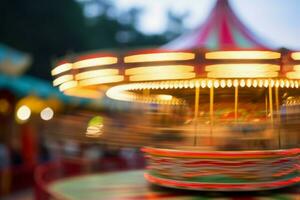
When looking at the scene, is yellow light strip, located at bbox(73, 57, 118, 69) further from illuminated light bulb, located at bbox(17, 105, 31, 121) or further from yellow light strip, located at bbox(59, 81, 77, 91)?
illuminated light bulb, located at bbox(17, 105, 31, 121)

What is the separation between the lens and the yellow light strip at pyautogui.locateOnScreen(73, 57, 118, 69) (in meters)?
6.26

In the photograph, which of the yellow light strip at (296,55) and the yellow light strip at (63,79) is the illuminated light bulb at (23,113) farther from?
the yellow light strip at (296,55)

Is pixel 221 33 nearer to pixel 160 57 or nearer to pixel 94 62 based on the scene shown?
pixel 160 57

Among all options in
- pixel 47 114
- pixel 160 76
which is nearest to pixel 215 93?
pixel 160 76

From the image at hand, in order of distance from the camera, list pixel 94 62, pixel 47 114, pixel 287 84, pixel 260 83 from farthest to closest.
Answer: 1. pixel 47 114
2. pixel 287 84
3. pixel 260 83
4. pixel 94 62

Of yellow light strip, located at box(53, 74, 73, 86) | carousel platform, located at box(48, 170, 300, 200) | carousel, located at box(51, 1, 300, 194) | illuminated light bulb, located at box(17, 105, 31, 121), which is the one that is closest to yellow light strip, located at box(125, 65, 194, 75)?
carousel, located at box(51, 1, 300, 194)

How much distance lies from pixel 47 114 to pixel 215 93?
14.0m

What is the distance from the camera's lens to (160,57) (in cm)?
588

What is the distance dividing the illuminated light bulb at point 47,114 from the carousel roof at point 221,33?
41.8 feet

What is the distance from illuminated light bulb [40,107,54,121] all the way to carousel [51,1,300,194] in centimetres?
1154

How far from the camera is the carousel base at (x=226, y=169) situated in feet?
22.1

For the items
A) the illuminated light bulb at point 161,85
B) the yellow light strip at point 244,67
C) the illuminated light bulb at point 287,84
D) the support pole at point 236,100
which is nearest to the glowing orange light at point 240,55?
the yellow light strip at point 244,67

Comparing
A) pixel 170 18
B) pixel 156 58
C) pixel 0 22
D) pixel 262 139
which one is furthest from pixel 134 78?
pixel 170 18

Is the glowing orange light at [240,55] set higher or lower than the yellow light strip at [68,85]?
higher
